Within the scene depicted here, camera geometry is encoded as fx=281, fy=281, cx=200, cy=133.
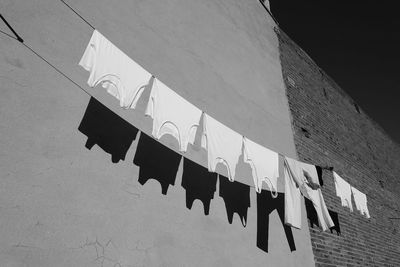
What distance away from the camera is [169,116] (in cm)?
275

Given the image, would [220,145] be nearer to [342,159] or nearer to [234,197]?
[234,197]

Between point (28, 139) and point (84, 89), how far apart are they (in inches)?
29.0

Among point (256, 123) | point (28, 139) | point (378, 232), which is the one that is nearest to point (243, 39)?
point (256, 123)

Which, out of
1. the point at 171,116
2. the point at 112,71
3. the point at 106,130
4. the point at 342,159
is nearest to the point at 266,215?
the point at 171,116

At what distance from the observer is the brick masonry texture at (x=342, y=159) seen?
573 cm

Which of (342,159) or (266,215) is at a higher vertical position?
(342,159)

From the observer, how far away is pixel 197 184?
10.9ft

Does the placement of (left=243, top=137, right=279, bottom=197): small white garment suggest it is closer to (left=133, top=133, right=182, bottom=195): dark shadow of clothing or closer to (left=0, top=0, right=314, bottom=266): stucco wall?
(left=0, top=0, right=314, bottom=266): stucco wall

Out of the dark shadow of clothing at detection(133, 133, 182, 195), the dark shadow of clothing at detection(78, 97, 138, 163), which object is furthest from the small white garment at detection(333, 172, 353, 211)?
the dark shadow of clothing at detection(78, 97, 138, 163)

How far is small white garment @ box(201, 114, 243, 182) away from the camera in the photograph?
Result: 10.0ft

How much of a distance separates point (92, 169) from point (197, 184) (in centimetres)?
129

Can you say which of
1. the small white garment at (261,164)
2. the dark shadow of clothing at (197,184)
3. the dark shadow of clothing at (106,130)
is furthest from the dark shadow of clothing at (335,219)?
the dark shadow of clothing at (106,130)

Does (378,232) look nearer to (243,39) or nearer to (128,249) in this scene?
(243,39)

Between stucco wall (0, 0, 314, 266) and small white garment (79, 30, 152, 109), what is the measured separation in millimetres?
421
